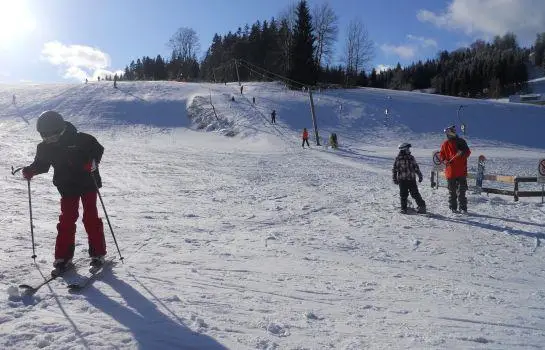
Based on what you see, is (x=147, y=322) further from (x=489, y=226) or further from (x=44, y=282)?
(x=489, y=226)

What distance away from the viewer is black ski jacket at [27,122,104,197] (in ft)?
16.8

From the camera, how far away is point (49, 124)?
4.94 metres

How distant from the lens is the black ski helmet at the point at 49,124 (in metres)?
4.93

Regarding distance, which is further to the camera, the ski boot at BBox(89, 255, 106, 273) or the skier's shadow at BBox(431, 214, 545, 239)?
the skier's shadow at BBox(431, 214, 545, 239)

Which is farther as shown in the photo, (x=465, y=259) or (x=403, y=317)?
(x=465, y=259)

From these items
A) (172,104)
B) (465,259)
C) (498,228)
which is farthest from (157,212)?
(172,104)

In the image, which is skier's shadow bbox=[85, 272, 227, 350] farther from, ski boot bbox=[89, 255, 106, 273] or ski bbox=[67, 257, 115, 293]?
ski boot bbox=[89, 255, 106, 273]

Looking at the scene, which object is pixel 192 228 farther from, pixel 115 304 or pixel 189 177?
pixel 189 177

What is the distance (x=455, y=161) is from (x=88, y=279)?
801 cm

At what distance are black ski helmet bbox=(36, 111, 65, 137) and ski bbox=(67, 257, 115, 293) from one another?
62.6 inches

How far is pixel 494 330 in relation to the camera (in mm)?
4039

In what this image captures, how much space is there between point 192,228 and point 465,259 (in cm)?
449

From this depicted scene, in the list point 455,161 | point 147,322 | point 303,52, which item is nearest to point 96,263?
point 147,322

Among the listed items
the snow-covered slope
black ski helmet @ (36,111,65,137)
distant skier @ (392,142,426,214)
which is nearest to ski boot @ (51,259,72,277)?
the snow-covered slope
